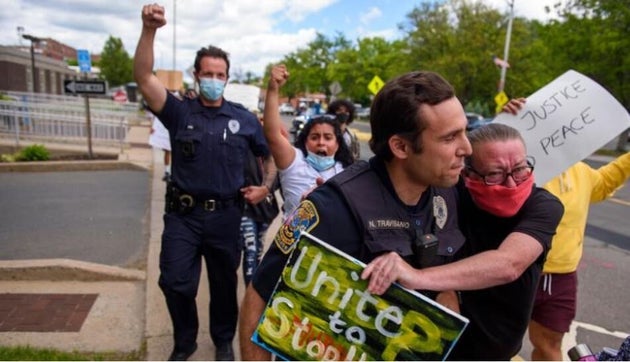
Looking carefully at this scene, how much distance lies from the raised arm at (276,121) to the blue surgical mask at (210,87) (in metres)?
0.58

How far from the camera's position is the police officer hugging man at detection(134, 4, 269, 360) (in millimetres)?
3229

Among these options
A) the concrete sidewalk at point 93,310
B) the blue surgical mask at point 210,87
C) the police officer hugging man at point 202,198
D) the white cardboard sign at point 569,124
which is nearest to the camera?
the white cardboard sign at point 569,124

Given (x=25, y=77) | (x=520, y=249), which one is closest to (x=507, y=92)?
(x=25, y=77)

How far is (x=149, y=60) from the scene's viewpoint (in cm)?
300

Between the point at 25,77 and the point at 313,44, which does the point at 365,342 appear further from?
the point at 313,44

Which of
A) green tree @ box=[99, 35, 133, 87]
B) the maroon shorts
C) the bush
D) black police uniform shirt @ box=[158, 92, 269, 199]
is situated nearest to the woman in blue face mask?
black police uniform shirt @ box=[158, 92, 269, 199]

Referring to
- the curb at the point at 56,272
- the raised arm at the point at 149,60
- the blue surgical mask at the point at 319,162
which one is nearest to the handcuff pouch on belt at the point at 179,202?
the raised arm at the point at 149,60

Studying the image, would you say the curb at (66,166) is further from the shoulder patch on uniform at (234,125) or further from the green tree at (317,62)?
the green tree at (317,62)

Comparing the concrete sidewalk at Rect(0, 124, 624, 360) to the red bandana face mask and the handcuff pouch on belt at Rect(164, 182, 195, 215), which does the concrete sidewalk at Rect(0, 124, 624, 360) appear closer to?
the handcuff pouch on belt at Rect(164, 182, 195, 215)

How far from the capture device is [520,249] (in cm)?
162

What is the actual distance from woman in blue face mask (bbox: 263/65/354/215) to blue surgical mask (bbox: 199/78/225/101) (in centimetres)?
55

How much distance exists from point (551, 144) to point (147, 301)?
3.28m

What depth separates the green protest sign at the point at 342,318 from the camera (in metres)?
1.40

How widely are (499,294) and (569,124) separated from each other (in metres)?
1.17
